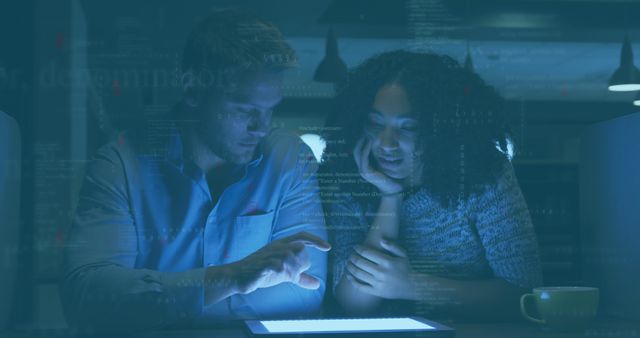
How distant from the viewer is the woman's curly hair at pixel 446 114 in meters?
0.92

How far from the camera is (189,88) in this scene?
883 mm

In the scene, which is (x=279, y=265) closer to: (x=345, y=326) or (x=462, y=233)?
(x=345, y=326)

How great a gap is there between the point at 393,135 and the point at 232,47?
224 mm

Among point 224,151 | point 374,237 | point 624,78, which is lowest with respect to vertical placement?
point 374,237

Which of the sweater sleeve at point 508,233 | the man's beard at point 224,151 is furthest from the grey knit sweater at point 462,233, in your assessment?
the man's beard at point 224,151

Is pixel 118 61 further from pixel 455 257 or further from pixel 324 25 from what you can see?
pixel 455 257

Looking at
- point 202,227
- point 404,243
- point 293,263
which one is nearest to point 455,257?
point 404,243

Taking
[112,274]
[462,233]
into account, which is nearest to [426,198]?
[462,233]

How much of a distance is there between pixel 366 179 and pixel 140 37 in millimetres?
316

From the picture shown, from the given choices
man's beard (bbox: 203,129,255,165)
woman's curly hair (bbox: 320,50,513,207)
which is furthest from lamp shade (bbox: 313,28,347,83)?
man's beard (bbox: 203,129,255,165)

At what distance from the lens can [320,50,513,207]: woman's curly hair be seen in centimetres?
92

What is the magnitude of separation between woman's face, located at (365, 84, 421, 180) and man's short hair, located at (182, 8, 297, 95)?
0.40 ft

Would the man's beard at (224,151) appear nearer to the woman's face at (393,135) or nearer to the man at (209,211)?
the man at (209,211)

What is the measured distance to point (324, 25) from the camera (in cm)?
92
